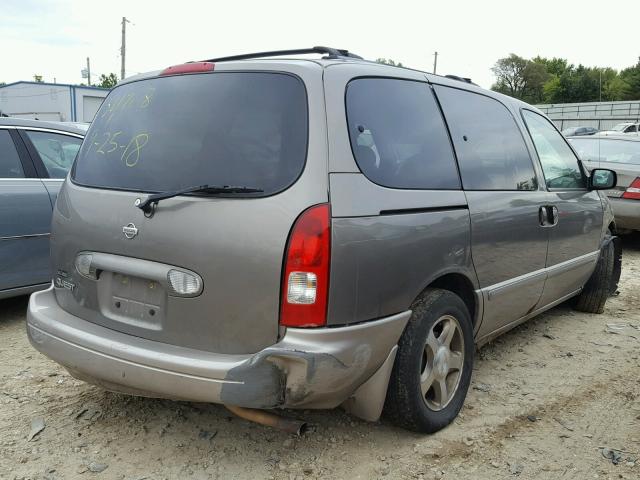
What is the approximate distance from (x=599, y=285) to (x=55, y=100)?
42.4 meters

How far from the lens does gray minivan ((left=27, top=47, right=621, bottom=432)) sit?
2316mm

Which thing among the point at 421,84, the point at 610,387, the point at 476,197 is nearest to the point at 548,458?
the point at 610,387

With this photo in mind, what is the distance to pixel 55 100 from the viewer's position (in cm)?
4088

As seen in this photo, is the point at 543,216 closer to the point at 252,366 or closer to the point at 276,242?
the point at 276,242

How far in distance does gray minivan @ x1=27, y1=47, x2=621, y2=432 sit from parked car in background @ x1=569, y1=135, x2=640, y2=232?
494 cm

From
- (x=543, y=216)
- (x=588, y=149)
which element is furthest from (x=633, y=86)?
(x=543, y=216)

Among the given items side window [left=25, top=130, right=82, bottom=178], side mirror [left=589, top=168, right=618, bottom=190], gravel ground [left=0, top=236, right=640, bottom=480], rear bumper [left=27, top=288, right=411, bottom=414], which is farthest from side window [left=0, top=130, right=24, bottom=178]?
side mirror [left=589, top=168, right=618, bottom=190]

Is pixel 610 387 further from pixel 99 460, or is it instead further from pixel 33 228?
pixel 33 228

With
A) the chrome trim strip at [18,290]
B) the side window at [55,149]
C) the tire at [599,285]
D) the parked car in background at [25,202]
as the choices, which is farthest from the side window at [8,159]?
the tire at [599,285]

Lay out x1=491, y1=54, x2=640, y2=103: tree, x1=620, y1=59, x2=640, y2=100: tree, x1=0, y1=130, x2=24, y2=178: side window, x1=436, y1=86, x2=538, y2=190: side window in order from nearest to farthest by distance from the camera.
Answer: x1=436, y1=86, x2=538, y2=190: side window < x1=0, y1=130, x2=24, y2=178: side window < x1=620, y1=59, x2=640, y2=100: tree < x1=491, y1=54, x2=640, y2=103: tree

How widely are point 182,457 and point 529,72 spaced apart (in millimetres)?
98242

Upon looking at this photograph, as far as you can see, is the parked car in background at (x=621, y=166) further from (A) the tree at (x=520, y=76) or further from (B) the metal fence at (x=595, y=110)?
(A) the tree at (x=520, y=76)

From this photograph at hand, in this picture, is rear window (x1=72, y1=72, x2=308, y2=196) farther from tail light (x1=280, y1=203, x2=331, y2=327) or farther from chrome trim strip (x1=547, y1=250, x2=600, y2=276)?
chrome trim strip (x1=547, y1=250, x2=600, y2=276)

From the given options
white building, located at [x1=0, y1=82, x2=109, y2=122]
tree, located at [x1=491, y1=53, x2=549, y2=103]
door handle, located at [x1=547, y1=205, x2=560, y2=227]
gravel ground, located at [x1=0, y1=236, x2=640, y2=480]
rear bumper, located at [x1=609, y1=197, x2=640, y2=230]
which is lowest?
gravel ground, located at [x1=0, y1=236, x2=640, y2=480]
